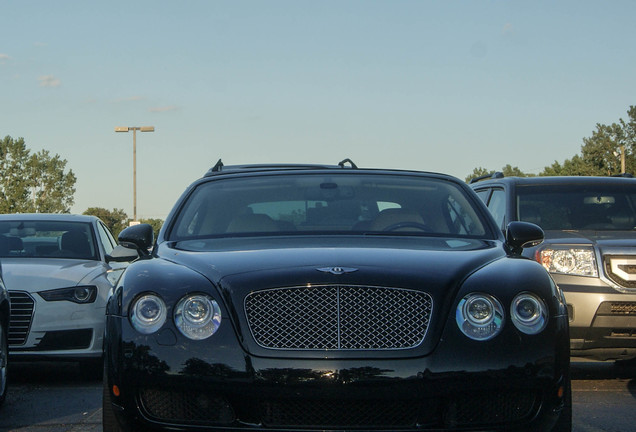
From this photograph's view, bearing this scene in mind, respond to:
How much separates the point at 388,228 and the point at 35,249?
19.8ft

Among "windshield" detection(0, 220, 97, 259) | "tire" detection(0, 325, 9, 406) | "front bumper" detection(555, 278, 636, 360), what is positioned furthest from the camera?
"windshield" detection(0, 220, 97, 259)

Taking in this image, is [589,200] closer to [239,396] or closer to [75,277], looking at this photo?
[75,277]

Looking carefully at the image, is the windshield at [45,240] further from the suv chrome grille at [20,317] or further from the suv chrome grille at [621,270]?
the suv chrome grille at [621,270]

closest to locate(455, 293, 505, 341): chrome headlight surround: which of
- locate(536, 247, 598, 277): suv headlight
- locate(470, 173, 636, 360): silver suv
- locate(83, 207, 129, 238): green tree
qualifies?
locate(470, 173, 636, 360): silver suv

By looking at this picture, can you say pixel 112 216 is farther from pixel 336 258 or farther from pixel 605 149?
pixel 336 258

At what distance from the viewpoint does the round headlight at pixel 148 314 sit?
174 inches

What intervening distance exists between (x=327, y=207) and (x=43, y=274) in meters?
4.51

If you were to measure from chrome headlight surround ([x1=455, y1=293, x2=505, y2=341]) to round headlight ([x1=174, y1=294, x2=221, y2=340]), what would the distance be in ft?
3.29

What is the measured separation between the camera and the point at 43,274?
31.7 feet

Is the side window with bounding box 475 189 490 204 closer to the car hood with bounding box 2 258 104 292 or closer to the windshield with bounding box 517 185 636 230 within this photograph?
the windshield with bounding box 517 185 636 230

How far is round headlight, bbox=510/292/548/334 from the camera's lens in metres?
4.46

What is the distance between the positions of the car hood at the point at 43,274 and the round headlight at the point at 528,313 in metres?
5.99

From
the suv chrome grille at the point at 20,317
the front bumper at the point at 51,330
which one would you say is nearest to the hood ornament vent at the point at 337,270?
the front bumper at the point at 51,330

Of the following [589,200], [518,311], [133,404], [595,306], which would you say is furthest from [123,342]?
[589,200]
